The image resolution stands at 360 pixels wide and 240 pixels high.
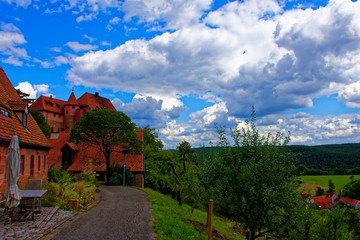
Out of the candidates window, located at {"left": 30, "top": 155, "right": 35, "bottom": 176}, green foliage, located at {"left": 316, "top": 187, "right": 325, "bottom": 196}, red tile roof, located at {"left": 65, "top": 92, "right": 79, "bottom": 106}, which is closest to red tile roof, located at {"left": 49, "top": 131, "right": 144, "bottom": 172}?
window, located at {"left": 30, "top": 155, "right": 35, "bottom": 176}

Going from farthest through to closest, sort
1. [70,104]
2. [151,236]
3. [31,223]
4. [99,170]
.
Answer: [70,104] < [99,170] < [31,223] < [151,236]

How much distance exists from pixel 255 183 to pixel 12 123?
15.6 metres

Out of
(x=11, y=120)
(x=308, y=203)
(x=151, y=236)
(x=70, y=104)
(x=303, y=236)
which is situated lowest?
(x=303, y=236)

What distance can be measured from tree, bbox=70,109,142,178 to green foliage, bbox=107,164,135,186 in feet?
8.42

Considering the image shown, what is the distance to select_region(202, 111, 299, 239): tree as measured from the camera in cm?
920

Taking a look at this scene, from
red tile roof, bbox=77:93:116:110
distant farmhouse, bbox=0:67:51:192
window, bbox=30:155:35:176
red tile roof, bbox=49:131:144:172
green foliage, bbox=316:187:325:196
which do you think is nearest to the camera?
distant farmhouse, bbox=0:67:51:192

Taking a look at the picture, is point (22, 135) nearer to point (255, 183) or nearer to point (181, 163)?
point (181, 163)

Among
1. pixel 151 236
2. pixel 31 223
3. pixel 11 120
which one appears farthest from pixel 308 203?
pixel 11 120

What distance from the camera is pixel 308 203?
9812mm

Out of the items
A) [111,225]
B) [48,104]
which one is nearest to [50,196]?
[111,225]

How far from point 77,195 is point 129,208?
9.50ft

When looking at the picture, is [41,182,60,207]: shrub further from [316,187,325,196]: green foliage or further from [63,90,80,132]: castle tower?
[316,187,325,196]: green foliage

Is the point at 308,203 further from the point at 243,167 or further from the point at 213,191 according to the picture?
the point at 213,191

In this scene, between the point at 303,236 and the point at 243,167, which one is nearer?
the point at 243,167
